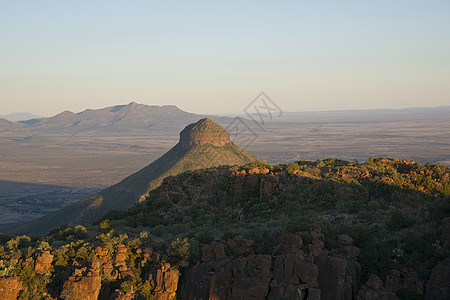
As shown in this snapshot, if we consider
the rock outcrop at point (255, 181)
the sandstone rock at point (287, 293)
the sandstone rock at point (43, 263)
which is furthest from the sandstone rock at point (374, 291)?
the sandstone rock at point (43, 263)

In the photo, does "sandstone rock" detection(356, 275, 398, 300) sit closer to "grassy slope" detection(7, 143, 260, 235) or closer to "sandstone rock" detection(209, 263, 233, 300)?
"sandstone rock" detection(209, 263, 233, 300)

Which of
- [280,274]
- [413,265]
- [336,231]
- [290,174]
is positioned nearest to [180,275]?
[280,274]

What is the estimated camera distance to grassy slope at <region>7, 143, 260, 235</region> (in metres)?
73.0

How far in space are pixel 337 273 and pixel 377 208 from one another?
28.4 ft

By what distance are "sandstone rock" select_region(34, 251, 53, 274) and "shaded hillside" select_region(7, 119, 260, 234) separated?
52.5 metres

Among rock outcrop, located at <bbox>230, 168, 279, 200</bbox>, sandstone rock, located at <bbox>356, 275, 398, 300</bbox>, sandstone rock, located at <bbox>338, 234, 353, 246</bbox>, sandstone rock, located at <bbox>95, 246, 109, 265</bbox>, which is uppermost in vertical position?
rock outcrop, located at <bbox>230, 168, 279, 200</bbox>

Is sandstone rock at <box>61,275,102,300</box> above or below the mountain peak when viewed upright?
below

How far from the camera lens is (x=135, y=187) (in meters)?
83.1

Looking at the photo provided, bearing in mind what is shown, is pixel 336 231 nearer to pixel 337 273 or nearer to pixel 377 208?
pixel 337 273

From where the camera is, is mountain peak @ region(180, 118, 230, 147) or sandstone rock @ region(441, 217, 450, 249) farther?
mountain peak @ region(180, 118, 230, 147)

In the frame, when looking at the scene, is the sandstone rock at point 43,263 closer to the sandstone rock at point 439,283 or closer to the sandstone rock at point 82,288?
the sandstone rock at point 82,288

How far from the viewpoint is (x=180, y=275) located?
18531mm

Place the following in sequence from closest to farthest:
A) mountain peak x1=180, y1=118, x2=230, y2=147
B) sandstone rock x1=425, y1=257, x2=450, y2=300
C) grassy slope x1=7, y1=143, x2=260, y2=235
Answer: sandstone rock x1=425, y1=257, x2=450, y2=300 → grassy slope x1=7, y1=143, x2=260, y2=235 → mountain peak x1=180, y1=118, x2=230, y2=147

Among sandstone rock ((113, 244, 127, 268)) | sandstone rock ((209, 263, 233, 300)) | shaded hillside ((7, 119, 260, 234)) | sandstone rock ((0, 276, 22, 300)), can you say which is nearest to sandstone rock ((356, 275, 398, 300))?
sandstone rock ((209, 263, 233, 300))
